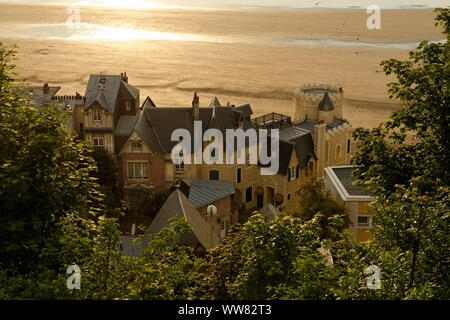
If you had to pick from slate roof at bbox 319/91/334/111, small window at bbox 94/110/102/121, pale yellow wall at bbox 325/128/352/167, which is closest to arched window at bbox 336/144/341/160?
pale yellow wall at bbox 325/128/352/167

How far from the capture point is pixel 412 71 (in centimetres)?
2444

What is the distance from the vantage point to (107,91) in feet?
180

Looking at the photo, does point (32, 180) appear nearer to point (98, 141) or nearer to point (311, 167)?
point (98, 141)

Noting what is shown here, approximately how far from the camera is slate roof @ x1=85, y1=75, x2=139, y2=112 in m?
53.5

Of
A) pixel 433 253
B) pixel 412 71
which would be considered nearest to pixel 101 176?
pixel 412 71

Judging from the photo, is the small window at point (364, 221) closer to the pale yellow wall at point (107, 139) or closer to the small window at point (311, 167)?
the small window at point (311, 167)

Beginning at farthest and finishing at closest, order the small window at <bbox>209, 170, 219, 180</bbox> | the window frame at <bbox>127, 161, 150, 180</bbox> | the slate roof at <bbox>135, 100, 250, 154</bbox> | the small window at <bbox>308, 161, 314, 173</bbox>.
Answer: the small window at <bbox>308, 161, 314, 173</bbox>, the small window at <bbox>209, 170, 219, 180</bbox>, the window frame at <bbox>127, 161, 150, 180</bbox>, the slate roof at <bbox>135, 100, 250, 154</bbox>

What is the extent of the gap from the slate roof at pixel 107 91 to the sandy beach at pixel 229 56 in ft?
109

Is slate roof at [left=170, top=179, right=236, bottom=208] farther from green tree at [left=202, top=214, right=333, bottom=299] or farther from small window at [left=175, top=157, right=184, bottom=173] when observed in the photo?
green tree at [left=202, top=214, right=333, bottom=299]

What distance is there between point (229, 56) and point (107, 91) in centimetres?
7918

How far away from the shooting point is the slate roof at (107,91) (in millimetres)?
53491

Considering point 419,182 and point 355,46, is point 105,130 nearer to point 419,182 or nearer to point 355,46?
point 419,182

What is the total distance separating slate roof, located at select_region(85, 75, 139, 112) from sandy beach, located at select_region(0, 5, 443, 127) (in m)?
33.3

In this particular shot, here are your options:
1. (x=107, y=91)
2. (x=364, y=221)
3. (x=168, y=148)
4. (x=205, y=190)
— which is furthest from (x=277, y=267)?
(x=107, y=91)
